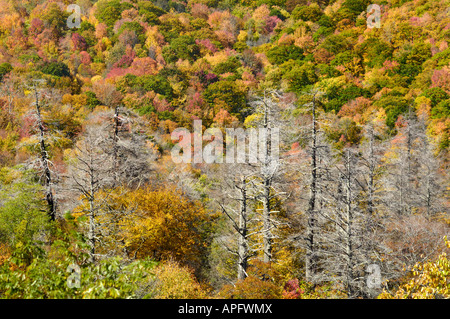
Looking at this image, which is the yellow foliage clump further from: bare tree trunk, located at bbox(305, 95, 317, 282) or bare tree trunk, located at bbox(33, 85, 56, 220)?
bare tree trunk, located at bbox(33, 85, 56, 220)

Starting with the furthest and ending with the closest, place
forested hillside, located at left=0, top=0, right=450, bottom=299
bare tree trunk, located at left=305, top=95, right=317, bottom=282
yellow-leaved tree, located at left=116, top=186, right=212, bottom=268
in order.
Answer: yellow-leaved tree, located at left=116, top=186, right=212, bottom=268 → bare tree trunk, located at left=305, top=95, right=317, bottom=282 → forested hillside, located at left=0, top=0, right=450, bottom=299

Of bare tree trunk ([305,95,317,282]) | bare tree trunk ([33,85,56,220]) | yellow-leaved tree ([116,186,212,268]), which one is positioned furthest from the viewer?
yellow-leaved tree ([116,186,212,268])

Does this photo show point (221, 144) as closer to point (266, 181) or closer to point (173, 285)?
point (266, 181)

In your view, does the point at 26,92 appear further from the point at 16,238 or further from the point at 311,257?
the point at 311,257

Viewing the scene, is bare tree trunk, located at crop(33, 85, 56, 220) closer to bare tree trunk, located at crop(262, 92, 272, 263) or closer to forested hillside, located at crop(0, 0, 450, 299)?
forested hillside, located at crop(0, 0, 450, 299)

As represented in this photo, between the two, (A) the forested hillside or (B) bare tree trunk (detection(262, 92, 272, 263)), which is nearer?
(A) the forested hillside

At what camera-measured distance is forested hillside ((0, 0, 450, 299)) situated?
44.8 ft

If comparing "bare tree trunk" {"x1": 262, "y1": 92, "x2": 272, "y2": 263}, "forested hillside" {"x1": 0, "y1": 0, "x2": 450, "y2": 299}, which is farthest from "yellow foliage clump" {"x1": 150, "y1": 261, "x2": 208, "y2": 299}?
"bare tree trunk" {"x1": 262, "y1": 92, "x2": 272, "y2": 263}

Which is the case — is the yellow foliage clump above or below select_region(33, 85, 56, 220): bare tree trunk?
below

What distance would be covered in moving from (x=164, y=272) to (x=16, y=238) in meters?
6.43

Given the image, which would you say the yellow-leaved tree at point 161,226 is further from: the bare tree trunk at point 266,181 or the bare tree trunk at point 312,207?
the bare tree trunk at point 312,207

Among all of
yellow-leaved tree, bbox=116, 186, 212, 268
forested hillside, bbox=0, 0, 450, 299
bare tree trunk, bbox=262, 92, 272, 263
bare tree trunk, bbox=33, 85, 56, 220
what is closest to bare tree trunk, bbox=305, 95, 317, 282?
forested hillside, bbox=0, 0, 450, 299

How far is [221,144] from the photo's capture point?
4019cm
